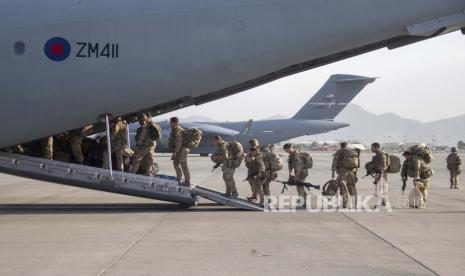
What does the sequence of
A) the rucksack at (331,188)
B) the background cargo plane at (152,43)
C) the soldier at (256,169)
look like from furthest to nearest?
the rucksack at (331,188)
the soldier at (256,169)
the background cargo plane at (152,43)

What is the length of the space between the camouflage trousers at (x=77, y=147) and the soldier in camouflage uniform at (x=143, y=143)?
1142mm

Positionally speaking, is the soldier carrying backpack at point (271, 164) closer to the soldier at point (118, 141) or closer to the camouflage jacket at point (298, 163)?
the camouflage jacket at point (298, 163)

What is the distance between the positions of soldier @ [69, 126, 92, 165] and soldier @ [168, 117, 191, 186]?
6.01ft

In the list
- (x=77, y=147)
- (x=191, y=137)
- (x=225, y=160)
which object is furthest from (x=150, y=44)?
(x=225, y=160)

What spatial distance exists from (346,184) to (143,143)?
4815 mm

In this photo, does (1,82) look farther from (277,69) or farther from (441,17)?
(441,17)

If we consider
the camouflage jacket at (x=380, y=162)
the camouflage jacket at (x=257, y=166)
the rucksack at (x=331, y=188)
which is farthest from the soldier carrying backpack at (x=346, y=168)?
the camouflage jacket at (x=257, y=166)

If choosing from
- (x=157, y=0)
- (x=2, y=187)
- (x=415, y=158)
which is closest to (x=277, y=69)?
(x=157, y=0)

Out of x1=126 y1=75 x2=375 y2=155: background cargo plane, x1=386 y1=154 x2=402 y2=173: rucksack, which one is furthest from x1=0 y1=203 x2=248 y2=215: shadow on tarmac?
x1=126 y1=75 x2=375 y2=155: background cargo plane

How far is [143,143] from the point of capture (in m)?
13.2

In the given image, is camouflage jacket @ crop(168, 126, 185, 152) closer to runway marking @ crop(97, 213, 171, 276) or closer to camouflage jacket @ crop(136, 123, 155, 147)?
camouflage jacket @ crop(136, 123, 155, 147)

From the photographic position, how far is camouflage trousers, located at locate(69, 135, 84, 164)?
42.5 ft

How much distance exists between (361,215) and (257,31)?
444cm

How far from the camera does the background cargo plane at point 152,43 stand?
37.8ft
